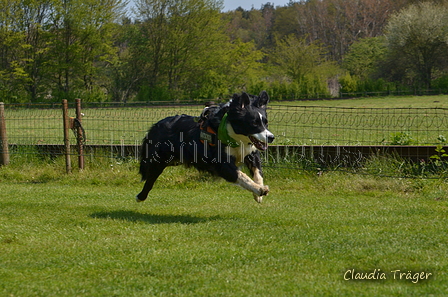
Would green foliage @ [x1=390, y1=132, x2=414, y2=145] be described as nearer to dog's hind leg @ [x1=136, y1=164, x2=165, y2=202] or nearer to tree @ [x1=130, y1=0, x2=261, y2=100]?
dog's hind leg @ [x1=136, y1=164, x2=165, y2=202]

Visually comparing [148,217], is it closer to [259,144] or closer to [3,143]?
[259,144]

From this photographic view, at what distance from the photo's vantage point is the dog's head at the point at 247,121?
6805 millimetres

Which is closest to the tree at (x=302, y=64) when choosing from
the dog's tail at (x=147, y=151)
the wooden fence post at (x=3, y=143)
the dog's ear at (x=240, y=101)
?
the wooden fence post at (x=3, y=143)

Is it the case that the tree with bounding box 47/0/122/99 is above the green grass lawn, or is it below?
above

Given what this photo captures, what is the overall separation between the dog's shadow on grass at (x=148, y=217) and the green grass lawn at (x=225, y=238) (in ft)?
0.05

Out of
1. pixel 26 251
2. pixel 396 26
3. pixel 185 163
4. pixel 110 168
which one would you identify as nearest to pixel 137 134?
pixel 110 168

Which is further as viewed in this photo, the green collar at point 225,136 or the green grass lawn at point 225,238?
the green collar at point 225,136

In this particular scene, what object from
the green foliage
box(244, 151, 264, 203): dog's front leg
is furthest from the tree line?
box(244, 151, 264, 203): dog's front leg

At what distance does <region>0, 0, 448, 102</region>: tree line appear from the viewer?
47.4m

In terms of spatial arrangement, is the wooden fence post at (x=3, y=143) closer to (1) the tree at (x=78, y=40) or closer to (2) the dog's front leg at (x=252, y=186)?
(2) the dog's front leg at (x=252, y=186)

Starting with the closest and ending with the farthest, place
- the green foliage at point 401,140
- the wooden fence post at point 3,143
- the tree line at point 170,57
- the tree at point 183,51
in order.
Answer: the green foliage at point 401,140 < the wooden fence post at point 3,143 < the tree line at point 170,57 < the tree at point 183,51

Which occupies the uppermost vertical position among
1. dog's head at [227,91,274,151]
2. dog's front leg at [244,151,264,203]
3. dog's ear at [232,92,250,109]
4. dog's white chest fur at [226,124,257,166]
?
dog's ear at [232,92,250,109]

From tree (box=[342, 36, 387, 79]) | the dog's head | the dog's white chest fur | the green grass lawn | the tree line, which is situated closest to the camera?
the green grass lawn

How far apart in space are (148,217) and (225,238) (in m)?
1.72
